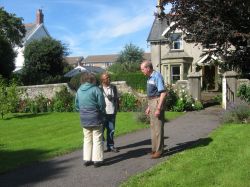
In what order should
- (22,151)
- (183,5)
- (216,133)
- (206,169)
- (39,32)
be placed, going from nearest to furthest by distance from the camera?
(206,169) → (22,151) → (216,133) → (183,5) → (39,32)

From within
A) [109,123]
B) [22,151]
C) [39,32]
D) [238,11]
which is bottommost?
[22,151]

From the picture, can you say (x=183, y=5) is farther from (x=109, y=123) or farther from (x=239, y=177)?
(x=239, y=177)

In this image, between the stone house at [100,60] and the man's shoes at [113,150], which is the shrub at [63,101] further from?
the stone house at [100,60]

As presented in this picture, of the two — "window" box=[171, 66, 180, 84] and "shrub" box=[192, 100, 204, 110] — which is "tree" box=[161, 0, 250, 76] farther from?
"window" box=[171, 66, 180, 84]

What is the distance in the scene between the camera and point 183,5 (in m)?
19.0

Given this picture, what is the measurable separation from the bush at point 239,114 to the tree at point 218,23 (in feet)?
10.0

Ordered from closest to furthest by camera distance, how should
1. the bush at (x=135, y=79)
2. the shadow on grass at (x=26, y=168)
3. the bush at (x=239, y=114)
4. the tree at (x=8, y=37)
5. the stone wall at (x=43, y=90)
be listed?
the shadow on grass at (x=26, y=168) → the bush at (x=239, y=114) → the stone wall at (x=43, y=90) → the bush at (x=135, y=79) → the tree at (x=8, y=37)

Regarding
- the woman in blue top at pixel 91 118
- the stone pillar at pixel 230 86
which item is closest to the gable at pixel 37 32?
the stone pillar at pixel 230 86

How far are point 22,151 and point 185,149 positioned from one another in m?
4.17

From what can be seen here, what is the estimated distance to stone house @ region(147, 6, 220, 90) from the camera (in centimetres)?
3859

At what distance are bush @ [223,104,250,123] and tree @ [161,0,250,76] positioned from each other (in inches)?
120

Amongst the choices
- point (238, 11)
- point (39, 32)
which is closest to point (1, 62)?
point (39, 32)

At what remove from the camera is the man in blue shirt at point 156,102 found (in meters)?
9.31

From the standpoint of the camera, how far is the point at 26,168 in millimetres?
9430
